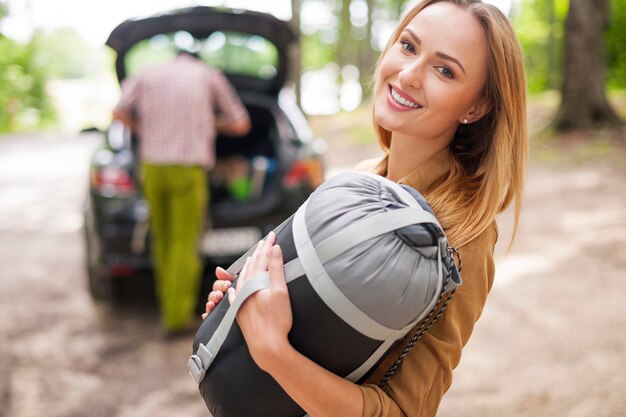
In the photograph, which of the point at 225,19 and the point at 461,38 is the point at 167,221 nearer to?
Result: the point at 225,19

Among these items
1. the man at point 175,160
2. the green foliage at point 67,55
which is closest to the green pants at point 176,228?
the man at point 175,160

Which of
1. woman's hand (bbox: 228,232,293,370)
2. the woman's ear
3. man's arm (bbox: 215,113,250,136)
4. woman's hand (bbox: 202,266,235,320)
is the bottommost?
man's arm (bbox: 215,113,250,136)

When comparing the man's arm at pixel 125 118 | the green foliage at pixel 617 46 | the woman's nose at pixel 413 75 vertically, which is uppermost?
the woman's nose at pixel 413 75

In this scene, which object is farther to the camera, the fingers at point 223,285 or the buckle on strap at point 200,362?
the fingers at point 223,285

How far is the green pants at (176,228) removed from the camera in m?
3.76

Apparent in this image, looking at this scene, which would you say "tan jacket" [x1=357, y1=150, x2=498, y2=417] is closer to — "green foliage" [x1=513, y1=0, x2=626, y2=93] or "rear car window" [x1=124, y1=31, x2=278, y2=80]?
"rear car window" [x1=124, y1=31, x2=278, y2=80]

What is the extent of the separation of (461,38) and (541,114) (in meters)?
10.3

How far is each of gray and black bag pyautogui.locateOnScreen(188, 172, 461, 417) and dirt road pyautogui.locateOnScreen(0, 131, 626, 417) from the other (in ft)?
6.40

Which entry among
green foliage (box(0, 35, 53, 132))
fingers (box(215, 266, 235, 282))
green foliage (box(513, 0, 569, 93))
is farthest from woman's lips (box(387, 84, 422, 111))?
green foliage (box(0, 35, 53, 132))

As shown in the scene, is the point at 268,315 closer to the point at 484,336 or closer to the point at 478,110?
the point at 478,110

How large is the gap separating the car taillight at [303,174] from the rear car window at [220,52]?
103 cm

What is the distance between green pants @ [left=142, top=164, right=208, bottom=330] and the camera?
12.3ft

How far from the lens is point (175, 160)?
372 centimetres

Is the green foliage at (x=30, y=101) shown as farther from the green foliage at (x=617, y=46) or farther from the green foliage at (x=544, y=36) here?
the green foliage at (x=617, y=46)
